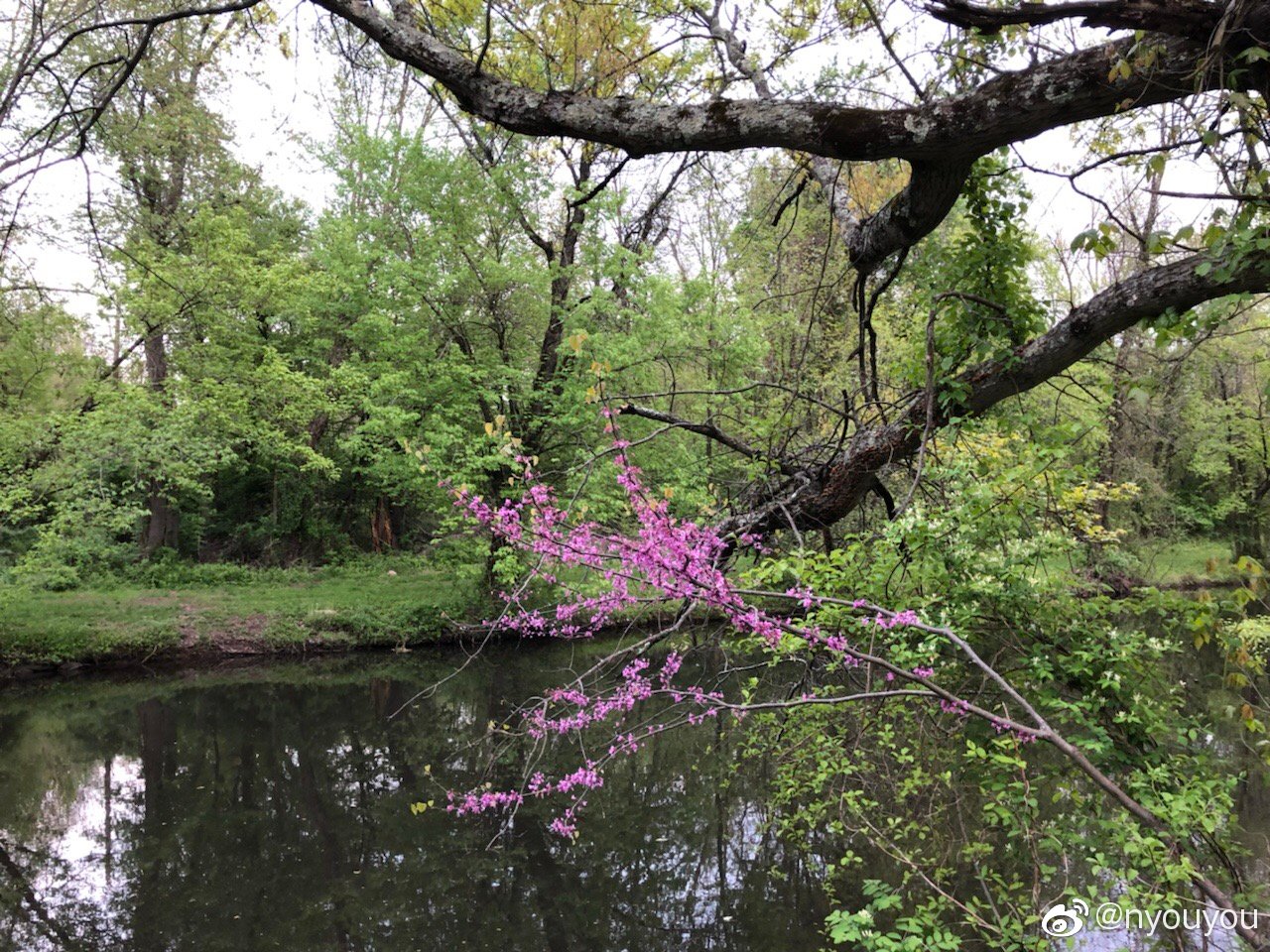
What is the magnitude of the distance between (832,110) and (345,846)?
6.35m

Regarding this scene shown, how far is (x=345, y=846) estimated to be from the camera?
20.4ft

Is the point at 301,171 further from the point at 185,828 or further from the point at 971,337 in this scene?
the point at 971,337

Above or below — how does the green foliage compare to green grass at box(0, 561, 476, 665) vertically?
above

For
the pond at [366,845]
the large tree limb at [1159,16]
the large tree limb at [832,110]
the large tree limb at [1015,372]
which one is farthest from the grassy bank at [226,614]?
the large tree limb at [1159,16]

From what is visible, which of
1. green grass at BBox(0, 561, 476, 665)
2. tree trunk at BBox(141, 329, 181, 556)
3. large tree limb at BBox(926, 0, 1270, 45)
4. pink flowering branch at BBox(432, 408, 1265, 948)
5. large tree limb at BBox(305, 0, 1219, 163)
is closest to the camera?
pink flowering branch at BBox(432, 408, 1265, 948)

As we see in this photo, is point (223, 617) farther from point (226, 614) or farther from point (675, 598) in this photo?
point (675, 598)

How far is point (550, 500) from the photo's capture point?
2.37 m

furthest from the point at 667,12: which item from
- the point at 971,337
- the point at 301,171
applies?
the point at 301,171

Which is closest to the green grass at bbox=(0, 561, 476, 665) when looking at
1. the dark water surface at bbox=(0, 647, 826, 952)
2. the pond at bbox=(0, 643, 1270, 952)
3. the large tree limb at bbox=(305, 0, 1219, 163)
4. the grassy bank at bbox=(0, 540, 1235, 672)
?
the grassy bank at bbox=(0, 540, 1235, 672)

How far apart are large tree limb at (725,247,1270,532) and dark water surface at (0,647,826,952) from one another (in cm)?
225

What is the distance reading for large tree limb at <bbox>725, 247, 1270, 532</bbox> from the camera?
6.80 feet

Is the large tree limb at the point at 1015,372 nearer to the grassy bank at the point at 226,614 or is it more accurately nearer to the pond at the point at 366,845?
the pond at the point at 366,845

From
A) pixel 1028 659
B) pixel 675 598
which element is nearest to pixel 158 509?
pixel 675 598

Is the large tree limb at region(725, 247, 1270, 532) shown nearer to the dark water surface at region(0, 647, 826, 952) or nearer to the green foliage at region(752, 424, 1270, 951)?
the green foliage at region(752, 424, 1270, 951)
